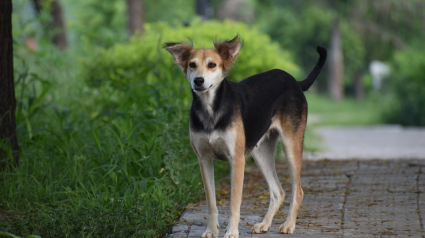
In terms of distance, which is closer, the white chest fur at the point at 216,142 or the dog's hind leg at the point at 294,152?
the white chest fur at the point at 216,142

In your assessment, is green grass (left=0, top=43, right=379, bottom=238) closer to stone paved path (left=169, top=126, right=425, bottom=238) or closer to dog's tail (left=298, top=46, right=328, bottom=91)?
stone paved path (left=169, top=126, right=425, bottom=238)

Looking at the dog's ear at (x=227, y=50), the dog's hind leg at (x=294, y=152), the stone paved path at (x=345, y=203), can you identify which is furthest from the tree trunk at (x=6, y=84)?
the dog's hind leg at (x=294, y=152)

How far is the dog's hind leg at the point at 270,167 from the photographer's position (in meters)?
5.24

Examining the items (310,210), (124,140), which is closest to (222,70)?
(310,210)

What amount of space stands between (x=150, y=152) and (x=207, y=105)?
183cm

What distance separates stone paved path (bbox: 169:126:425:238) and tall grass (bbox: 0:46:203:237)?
313mm

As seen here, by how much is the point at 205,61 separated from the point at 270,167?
50.1 inches

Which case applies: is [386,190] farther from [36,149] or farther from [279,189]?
[36,149]

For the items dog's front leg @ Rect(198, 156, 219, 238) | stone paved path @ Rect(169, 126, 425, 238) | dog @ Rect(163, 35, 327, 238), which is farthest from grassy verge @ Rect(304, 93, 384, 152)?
dog's front leg @ Rect(198, 156, 219, 238)

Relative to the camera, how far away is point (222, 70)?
475cm

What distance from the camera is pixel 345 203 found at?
19.1ft

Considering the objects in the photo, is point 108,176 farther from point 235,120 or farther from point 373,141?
point 373,141

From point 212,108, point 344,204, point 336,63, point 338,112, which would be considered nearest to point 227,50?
point 212,108

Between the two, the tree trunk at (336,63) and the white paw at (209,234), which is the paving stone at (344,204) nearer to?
the white paw at (209,234)
